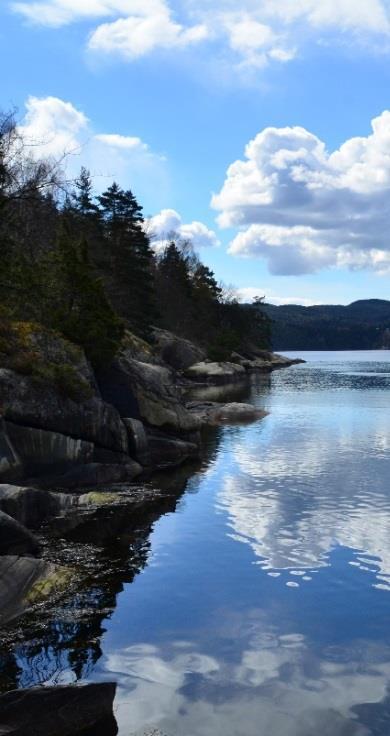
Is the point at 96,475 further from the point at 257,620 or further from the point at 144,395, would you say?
the point at 257,620

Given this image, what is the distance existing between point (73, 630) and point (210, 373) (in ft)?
252

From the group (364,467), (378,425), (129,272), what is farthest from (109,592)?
(129,272)

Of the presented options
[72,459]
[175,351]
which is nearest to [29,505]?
[72,459]

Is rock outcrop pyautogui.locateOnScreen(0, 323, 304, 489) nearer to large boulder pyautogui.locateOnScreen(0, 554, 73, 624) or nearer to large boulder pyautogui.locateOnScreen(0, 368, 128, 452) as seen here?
large boulder pyautogui.locateOnScreen(0, 368, 128, 452)

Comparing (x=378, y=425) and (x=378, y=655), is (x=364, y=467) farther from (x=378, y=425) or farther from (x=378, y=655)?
(x=378, y=655)

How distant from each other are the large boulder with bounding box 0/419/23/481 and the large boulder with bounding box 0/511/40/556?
6.15 meters

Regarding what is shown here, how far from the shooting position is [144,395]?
103ft

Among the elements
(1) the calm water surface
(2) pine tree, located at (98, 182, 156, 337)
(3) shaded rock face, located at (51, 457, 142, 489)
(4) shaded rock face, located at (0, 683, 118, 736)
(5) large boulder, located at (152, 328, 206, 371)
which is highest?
(2) pine tree, located at (98, 182, 156, 337)

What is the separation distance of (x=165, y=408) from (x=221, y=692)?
22.7 metres

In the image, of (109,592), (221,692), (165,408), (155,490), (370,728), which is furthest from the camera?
(165,408)

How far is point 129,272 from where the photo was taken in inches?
2657

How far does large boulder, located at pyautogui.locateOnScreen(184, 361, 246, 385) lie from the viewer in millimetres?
86188

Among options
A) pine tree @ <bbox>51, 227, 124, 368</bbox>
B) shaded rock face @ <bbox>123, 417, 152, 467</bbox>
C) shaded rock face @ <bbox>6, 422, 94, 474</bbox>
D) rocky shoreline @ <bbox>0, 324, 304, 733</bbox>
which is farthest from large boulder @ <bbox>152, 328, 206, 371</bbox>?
shaded rock face @ <bbox>6, 422, 94, 474</bbox>

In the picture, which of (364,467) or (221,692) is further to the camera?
(364,467)
